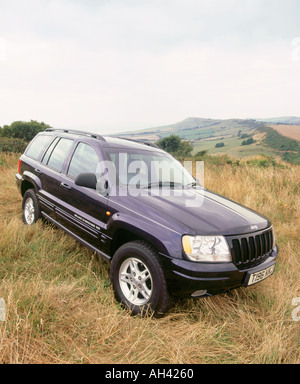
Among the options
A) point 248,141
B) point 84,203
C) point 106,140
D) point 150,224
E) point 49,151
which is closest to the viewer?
point 150,224

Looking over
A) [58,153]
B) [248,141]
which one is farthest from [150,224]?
[248,141]

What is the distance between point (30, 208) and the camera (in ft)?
15.3

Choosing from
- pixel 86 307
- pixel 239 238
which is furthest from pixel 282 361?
pixel 86 307

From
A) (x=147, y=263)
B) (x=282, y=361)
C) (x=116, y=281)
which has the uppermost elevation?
(x=147, y=263)

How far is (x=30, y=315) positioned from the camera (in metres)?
2.12

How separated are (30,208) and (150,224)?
301 cm

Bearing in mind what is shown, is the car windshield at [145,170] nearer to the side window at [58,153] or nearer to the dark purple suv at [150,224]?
the dark purple suv at [150,224]

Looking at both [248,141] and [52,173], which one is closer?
[52,173]

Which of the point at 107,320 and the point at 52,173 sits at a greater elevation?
the point at 52,173

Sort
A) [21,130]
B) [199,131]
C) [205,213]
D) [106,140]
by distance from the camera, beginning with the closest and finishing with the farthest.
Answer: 1. [205,213]
2. [106,140]
3. [199,131]
4. [21,130]

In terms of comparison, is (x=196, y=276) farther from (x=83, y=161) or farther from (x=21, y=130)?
(x=21, y=130)
